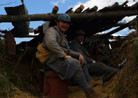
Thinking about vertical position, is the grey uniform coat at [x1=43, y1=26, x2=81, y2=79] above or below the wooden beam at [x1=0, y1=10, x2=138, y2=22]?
below

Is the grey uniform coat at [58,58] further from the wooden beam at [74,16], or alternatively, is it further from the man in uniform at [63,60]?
the wooden beam at [74,16]

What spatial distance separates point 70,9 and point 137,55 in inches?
122

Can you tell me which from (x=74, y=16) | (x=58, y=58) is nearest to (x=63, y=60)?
(x=58, y=58)

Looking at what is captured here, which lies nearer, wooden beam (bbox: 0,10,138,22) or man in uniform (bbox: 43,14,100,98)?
man in uniform (bbox: 43,14,100,98)

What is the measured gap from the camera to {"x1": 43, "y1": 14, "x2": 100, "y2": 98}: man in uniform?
189 inches

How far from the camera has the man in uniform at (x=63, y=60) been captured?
15.8 feet

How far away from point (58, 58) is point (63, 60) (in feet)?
0.35

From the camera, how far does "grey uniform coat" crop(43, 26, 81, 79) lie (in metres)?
4.86

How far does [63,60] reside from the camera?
16.6 ft

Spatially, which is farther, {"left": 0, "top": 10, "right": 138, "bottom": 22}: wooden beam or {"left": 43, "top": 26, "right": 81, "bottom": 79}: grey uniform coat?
{"left": 0, "top": 10, "right": 138, "bottom": 22}: wooden beam

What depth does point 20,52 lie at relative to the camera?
336 inches

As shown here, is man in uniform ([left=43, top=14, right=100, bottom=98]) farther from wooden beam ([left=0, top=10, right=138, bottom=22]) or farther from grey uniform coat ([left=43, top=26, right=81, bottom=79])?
wooden beam ([left=0, top=10, right=138, bottom=22])

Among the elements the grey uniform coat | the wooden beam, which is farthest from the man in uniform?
the wooden beam

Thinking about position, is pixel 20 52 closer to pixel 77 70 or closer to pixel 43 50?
pixel 43 50
